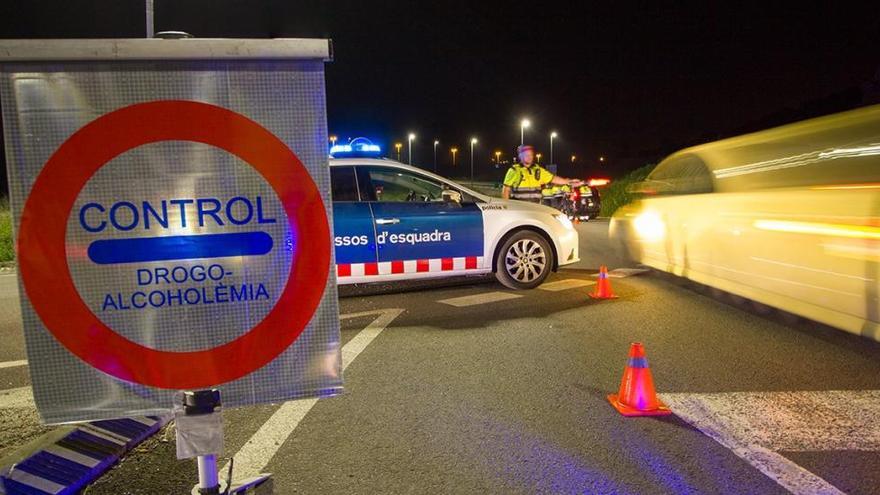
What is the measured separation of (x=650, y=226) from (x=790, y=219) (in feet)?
10.5

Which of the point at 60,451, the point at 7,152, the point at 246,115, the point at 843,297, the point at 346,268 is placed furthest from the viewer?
the point at 346,268

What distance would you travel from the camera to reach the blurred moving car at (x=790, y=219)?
4.82 m

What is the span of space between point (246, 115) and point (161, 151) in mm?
309

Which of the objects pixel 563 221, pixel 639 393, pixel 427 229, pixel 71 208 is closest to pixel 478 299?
pixel 427 229

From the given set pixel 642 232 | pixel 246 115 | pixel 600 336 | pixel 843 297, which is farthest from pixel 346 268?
pixel 246 115

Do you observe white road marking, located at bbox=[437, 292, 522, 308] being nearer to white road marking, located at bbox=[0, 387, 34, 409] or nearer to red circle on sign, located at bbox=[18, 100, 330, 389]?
white road marking, located at bbox=[0, 387, 34, 409]

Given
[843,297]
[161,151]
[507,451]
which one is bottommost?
[507,451]

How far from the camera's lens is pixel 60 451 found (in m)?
3.49

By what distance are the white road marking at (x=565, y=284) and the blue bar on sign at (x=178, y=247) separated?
6.55 metres

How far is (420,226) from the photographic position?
8008 mm

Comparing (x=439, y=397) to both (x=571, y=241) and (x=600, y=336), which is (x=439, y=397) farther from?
(x=571, y=241)

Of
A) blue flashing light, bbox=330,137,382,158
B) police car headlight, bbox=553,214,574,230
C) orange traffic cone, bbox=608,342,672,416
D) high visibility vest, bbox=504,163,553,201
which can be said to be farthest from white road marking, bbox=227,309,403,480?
high visibility vest, bbox=504,163,553,201

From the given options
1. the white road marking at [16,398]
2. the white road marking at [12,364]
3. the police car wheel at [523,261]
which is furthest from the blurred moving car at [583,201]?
the white road marking at [16,398]

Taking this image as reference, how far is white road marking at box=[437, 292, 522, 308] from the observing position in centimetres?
779
